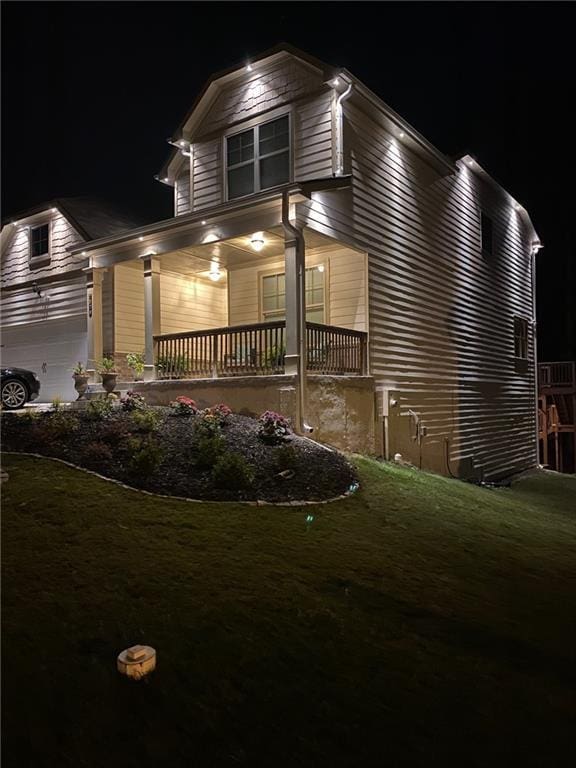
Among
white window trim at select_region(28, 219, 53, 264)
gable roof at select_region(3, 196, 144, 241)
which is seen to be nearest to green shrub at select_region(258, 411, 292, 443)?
gable roof at select_region(3, 196, 144, 241)

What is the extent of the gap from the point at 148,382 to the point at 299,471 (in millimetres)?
5778

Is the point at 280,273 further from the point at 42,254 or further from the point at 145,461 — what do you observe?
the point at 145,461

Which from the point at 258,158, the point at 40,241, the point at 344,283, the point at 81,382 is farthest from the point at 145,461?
the point at 40,241

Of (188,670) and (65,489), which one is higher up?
(65,489)

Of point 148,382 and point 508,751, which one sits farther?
point 148,382

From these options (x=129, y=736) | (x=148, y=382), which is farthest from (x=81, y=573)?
(x=148, y=382)

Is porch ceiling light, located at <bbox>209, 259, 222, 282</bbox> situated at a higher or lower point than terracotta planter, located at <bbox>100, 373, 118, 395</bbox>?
higher

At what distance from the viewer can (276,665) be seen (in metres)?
3.35

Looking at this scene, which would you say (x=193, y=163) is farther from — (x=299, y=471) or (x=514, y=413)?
(x=514, y=413)

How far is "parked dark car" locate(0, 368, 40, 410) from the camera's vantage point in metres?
12.1

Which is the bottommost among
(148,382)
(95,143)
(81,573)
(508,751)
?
(508,751)

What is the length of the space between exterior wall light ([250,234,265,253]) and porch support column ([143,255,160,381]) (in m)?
2.41

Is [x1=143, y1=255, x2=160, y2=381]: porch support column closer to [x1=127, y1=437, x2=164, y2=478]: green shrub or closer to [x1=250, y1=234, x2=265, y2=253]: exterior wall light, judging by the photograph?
[x1=250, y1=234, x2=265, y2=253]: exterior wall light

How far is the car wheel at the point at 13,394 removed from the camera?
1209cm
